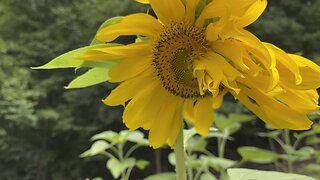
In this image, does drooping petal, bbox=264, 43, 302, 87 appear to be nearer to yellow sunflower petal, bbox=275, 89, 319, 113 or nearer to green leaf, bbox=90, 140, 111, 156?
yellow sunflower petal, bbox=275, 89, 319, 113

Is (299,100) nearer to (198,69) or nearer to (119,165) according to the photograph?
(198,69)

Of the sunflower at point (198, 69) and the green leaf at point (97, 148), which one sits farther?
the green leaf at point (97, 148)

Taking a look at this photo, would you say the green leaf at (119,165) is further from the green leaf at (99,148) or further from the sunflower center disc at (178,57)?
the sunflower center disc at (178,57)

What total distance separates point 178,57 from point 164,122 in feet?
0.15

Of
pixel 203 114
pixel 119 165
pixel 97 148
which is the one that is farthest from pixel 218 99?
pixel 119 165

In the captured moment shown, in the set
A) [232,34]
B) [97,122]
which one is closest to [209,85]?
[232,34]

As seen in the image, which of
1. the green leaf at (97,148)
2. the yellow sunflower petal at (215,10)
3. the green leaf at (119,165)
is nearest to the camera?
the yellow sunflower petal at (215,10)

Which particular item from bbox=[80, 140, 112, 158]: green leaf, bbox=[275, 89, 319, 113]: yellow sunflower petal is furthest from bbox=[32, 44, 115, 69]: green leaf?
bbox=[80, 140, 112, 158]: green leaf

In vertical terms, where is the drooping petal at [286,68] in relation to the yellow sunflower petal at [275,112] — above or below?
above

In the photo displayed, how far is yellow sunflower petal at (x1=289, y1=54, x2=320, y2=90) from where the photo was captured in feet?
1.02

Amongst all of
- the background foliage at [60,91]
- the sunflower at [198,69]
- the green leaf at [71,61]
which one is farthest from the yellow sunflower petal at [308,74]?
the background foliage at [60,91]

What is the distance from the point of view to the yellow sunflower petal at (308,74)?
31 cm

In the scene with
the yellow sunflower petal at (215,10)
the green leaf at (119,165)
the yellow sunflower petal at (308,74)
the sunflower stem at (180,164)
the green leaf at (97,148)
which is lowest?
the green leaf at (119,165)

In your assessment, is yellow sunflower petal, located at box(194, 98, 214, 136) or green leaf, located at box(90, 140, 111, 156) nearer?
yellow sunflower petal, located at box(194, 98, 214, 136)
